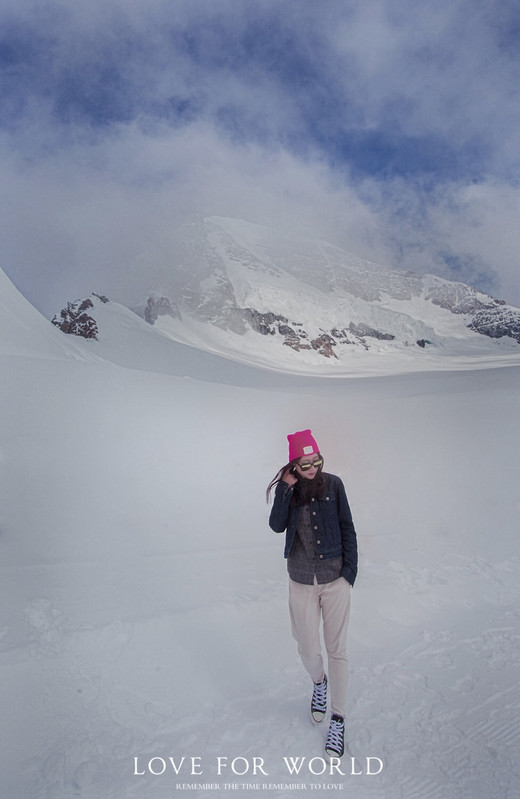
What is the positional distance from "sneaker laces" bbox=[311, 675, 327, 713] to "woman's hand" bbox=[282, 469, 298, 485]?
1.50m

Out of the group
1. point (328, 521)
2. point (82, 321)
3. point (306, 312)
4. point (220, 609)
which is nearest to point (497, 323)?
point (306, 312)

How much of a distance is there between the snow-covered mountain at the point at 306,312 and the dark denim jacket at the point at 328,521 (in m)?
78.4

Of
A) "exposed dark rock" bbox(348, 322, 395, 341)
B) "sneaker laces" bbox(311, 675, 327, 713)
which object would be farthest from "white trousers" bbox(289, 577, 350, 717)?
"exposed dark rock" bbox(348, 322, 395, 341)

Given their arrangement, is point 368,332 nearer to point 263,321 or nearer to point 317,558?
point 263,321

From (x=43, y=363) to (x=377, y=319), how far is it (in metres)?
149

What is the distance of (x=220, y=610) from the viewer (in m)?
5.21

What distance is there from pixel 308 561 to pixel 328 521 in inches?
12.4

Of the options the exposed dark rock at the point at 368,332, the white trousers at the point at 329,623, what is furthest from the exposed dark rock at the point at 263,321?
the white trousers at the point at 329,623

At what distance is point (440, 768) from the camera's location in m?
3.11

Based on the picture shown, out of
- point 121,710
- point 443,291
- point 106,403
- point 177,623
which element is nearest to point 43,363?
point 106,403

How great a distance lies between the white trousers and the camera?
332cm

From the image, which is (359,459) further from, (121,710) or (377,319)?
(377,319)

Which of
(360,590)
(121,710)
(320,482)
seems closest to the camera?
(320,482)

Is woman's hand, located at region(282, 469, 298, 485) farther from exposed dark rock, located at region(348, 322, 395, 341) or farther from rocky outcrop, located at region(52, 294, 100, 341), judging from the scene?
exposed dark rock, located at region(348, 322, 395, 341)
